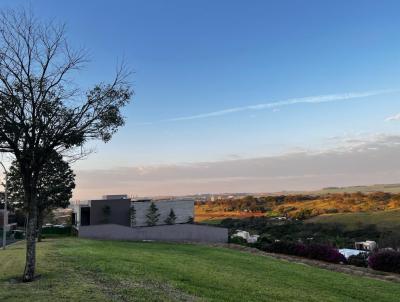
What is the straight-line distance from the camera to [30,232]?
53.9 feet

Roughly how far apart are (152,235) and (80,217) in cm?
2153

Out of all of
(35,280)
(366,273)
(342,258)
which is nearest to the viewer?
(35,280)

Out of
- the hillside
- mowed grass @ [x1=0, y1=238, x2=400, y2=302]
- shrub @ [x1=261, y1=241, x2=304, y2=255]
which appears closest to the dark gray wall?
shrub @ [x1=261, y1=241, x2=304, y2=255]

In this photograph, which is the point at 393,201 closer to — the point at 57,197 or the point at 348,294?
the point at 57,197

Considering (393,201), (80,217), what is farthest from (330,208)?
(80,217)

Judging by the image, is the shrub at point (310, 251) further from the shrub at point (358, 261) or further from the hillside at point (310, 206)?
the hillside at point (310, 206)

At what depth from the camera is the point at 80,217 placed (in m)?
75.7

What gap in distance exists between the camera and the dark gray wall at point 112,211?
73938mm

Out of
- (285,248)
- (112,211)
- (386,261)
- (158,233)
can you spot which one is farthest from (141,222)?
(386,261)

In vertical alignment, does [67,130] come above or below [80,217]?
above

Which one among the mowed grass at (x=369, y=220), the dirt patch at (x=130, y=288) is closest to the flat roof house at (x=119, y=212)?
the mowed grass at (x=369, y=220)

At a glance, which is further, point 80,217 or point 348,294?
point 80,217

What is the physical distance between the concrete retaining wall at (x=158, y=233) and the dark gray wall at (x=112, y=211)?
49.3ft

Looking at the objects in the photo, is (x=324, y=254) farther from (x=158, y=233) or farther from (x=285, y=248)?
(x=158, y=233)
